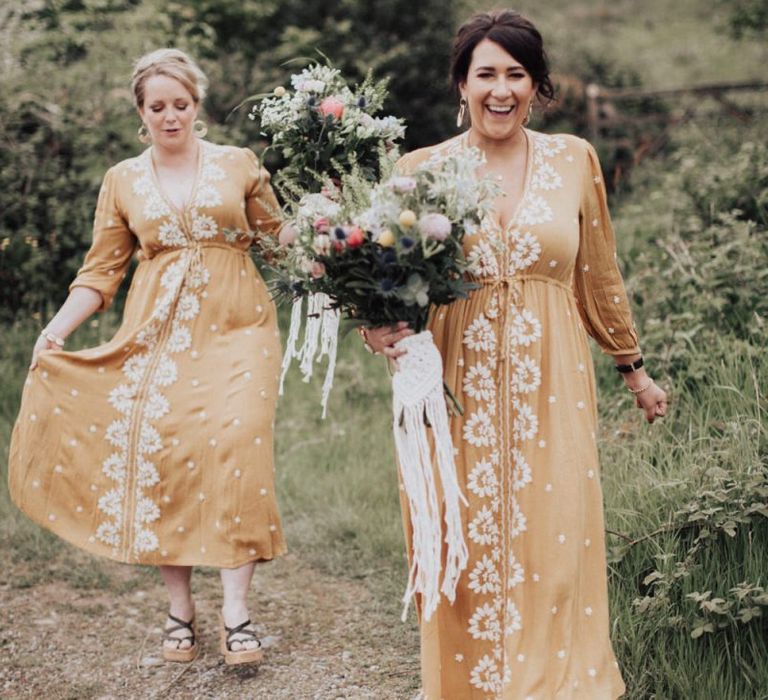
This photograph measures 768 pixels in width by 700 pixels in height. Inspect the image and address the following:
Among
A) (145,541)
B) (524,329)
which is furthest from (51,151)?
(524,329)

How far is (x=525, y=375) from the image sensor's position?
3021 mm

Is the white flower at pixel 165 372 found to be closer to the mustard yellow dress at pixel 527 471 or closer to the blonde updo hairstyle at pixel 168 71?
the blonde updo hairstyle at pixel 168 71

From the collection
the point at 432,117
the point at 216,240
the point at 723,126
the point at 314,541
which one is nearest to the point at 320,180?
the point at 216,240

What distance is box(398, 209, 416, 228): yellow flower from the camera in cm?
254

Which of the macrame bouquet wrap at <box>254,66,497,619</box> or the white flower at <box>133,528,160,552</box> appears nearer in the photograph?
the macrame bouquet wrap at <box>254,66,497,619</box>

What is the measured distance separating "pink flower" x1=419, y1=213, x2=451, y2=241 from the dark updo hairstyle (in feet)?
2.27

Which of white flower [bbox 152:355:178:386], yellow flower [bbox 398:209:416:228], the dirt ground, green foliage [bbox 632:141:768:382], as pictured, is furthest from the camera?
green foliage [bbox 632:141:768:382]

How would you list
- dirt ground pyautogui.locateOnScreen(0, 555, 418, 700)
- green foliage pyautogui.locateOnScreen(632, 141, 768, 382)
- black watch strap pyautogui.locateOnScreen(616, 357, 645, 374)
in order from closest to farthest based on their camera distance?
black watch strap pyautogui.locateOnScreen(616, 357, 645, 374) → dirt ground pyautogui.locateOnScreen(0, 555, 418, 700) → green foliage pyautogui.locateOnScreen(632, 141, 768, 382)

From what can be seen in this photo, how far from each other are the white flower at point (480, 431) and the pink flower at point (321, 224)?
74 cm

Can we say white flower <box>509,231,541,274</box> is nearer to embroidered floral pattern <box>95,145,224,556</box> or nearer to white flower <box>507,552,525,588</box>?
white flower <box>507,552,525,588</box>

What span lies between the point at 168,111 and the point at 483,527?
208 centimetres

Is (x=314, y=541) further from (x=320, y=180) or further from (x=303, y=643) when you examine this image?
(x=320, y=180)

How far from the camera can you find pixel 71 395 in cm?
409

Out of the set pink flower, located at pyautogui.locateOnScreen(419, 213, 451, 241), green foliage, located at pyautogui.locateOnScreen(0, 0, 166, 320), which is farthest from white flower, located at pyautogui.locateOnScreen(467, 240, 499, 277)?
green foliage, located at pyautogui.locateOnScreen(0, 0, 166, 320)
